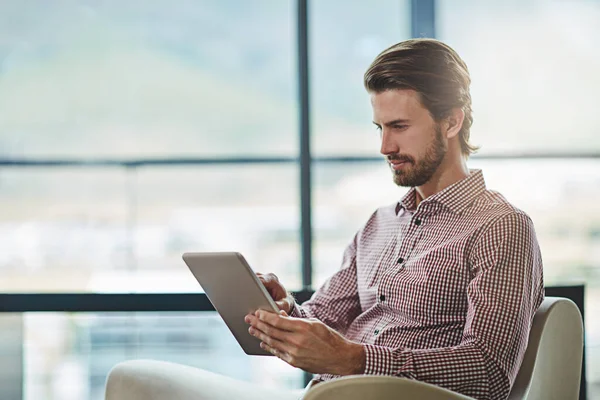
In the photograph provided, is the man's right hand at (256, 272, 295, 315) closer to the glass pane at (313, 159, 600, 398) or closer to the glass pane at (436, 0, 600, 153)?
the glass pane at (313, 159, 600, 398)

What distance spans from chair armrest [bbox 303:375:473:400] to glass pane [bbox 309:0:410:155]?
78.9 inches

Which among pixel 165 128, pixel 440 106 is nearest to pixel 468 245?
pixel 440 106

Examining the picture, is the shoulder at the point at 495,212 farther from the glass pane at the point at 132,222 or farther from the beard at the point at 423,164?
the glass pane at the point at 132,222

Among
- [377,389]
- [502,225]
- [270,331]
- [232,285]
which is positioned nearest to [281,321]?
[270,331]

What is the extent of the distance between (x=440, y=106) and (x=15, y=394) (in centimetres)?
178

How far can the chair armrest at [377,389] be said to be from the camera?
1.25m

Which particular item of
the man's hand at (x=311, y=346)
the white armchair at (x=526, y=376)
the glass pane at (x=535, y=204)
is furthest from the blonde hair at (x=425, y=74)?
the glass pane at (x=535, y=204)

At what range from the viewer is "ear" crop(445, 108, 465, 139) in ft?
5.84

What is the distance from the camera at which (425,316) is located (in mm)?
1645

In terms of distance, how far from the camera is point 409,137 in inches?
69.4

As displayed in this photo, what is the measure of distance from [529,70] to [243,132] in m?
1.29

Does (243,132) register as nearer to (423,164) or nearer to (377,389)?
(423,164)

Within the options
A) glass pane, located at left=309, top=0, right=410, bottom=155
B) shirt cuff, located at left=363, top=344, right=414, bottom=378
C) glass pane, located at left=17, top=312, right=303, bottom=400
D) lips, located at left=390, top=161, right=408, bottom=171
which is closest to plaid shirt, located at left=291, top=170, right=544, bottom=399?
shirt cuff, located at left=363, top=344, right=414, bottom=378

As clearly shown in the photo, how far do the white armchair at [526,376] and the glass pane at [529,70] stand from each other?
1608mm
